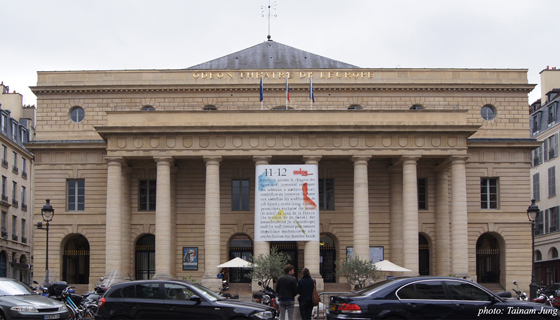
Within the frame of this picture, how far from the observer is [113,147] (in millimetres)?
35844

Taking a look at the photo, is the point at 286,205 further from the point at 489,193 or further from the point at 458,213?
the point at 489,193

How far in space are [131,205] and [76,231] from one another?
3.69 meters

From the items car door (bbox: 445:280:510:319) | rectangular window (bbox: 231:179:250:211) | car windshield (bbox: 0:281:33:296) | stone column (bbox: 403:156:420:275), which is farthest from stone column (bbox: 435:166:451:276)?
car windshield (bbox: 0:281:33:296)

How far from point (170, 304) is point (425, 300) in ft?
20.5

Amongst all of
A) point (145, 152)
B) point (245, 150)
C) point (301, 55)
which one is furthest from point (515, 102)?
point (145, 152)

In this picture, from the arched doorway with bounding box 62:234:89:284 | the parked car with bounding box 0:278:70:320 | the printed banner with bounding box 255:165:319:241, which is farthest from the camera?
the arched doorway with bounding box 62:234:89:284

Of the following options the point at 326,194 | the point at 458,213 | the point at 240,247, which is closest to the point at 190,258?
the point at 240,247

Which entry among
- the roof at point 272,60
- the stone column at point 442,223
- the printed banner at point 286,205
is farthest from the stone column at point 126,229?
the stone column at point 442,223

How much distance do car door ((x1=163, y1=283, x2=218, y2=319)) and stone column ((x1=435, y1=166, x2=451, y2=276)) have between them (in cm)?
2464

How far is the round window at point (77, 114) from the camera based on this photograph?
40.7m

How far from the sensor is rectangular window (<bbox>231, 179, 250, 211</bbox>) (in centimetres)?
3922

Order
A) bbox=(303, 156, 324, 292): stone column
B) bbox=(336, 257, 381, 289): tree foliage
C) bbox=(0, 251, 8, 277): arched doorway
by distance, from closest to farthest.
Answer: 1. bbox=(336, 257, 381, 289): tree foliage
2. bbox=(303, 156, 324, 292): stone column
3. bbox=(0, 251, 8, 277): arched doorway

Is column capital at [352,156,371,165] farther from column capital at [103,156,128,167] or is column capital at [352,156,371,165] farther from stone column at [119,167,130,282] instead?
stone column at [119,167,130,282]

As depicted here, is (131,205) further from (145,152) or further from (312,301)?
(312,301)
